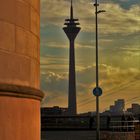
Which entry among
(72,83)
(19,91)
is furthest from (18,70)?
(72,83)

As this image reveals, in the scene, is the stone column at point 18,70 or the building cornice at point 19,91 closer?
the building cornice at point 19,91

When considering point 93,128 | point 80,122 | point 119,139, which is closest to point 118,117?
point 93,128

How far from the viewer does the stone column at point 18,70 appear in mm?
8062

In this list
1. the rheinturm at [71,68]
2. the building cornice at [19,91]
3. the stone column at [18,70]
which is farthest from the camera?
the rheinturm at [71,68]

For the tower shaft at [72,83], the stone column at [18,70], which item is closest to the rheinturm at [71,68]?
the tower shaft at [72,83]

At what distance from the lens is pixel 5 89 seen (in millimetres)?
7945

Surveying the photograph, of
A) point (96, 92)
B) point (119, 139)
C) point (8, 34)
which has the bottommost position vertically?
point (119, 139)

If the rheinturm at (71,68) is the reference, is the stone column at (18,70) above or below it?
below

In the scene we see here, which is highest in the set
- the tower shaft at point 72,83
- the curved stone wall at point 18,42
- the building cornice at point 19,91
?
the tower shaft at point 72,83

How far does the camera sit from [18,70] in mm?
8312

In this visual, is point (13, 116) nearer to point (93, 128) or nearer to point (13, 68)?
point (13, 68)

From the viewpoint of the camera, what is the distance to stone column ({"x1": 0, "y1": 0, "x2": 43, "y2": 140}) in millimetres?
8062

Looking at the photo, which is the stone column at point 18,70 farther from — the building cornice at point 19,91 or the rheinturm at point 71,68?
the rheinturm at point 71,68

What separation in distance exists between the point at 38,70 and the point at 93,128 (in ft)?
116
